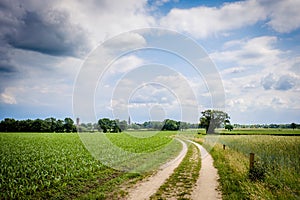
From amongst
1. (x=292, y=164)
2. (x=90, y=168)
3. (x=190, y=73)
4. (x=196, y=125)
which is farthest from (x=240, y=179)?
(x=196, y=125)

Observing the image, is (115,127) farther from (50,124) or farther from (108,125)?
(50,124)

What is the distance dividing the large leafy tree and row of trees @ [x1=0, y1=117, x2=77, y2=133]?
237ft

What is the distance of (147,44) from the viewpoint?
32531 mm

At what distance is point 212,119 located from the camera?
81.4 m

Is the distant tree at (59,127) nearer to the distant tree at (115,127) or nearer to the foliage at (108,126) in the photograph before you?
the foliage at (108,126)

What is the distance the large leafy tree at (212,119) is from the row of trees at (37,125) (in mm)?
72289

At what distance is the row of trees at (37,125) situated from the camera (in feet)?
378

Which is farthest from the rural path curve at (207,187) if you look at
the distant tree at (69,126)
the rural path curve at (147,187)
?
the distant tree at (69,126)

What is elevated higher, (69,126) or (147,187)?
(69,126)

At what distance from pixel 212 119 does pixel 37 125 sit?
82.3 m

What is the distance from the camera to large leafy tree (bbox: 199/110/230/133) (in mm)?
80812

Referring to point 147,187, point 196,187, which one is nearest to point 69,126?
point 147,187

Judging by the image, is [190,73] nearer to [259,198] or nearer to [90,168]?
[90,168]

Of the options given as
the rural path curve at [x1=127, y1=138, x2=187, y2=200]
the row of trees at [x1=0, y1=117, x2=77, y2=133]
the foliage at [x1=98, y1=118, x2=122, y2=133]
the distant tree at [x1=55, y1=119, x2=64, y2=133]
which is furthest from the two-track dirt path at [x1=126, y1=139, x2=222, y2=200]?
the distant tree at [x1=55, y1=119, x2=64, y2=133]
